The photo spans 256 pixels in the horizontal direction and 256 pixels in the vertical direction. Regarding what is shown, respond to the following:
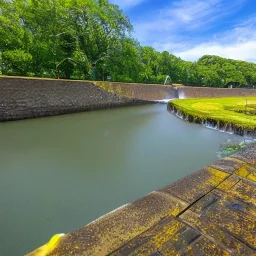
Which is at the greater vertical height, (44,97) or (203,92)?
(44,97)

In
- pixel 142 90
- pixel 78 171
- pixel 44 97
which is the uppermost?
pixel 142 90

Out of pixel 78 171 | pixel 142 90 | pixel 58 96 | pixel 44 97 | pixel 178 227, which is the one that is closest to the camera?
pixel 178 227

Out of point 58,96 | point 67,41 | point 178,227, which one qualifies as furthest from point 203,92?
point 178,227

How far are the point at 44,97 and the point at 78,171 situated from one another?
20.8ft

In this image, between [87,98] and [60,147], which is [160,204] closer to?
[60,147]

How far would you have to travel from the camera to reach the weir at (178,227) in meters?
0.99

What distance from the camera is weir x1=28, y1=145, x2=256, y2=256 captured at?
99 centimetres

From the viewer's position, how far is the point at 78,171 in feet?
9.83

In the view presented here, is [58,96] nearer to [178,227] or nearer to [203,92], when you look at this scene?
[178,227]

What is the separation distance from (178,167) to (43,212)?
2.09 m

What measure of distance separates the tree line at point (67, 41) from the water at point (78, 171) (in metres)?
9.30

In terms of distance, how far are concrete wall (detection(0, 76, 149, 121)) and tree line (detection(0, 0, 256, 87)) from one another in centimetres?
471

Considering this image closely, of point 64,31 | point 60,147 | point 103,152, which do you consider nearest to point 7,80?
point 60,147

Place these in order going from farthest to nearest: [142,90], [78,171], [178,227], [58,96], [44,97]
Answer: [142,90]
[58,96]
[44,97]
[78,171]
[178,227]
